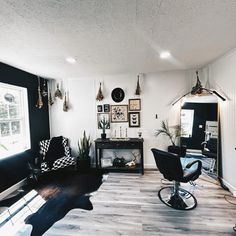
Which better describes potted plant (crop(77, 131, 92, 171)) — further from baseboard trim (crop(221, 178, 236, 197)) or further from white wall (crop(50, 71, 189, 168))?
baseboard trim (crop(221, 178, 236, 197))

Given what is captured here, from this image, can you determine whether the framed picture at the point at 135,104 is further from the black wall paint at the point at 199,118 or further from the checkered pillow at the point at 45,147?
the checkered pillow at the point at 45,147

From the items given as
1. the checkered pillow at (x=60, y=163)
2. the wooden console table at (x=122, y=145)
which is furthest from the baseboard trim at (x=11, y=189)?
the wooden console table at (x=122, y=145)

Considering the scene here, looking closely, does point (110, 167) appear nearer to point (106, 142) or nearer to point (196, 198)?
point (106, 142)

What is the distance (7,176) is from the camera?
9.44 ft

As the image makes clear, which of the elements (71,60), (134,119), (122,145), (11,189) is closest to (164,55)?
(71,60)

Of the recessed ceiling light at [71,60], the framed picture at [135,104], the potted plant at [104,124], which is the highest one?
the recessed ceiling light at [71,60]

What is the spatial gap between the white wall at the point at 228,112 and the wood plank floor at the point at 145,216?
38 cm

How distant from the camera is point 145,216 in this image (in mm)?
2115

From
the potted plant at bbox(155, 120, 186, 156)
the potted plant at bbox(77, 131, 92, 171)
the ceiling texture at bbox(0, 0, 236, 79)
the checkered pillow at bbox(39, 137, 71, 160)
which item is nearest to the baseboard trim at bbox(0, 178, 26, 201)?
the checkered pillow at bbox(39, 137, 71, 160)

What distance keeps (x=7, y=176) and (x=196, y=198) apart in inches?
136

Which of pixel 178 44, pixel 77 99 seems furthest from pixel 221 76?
pixel 77 99

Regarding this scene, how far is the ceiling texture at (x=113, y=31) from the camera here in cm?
138

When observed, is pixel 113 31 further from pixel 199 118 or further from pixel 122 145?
pixel 199 118

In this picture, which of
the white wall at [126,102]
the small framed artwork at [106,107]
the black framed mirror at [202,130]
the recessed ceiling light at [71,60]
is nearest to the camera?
the recessed ceiling light at [71,60]
